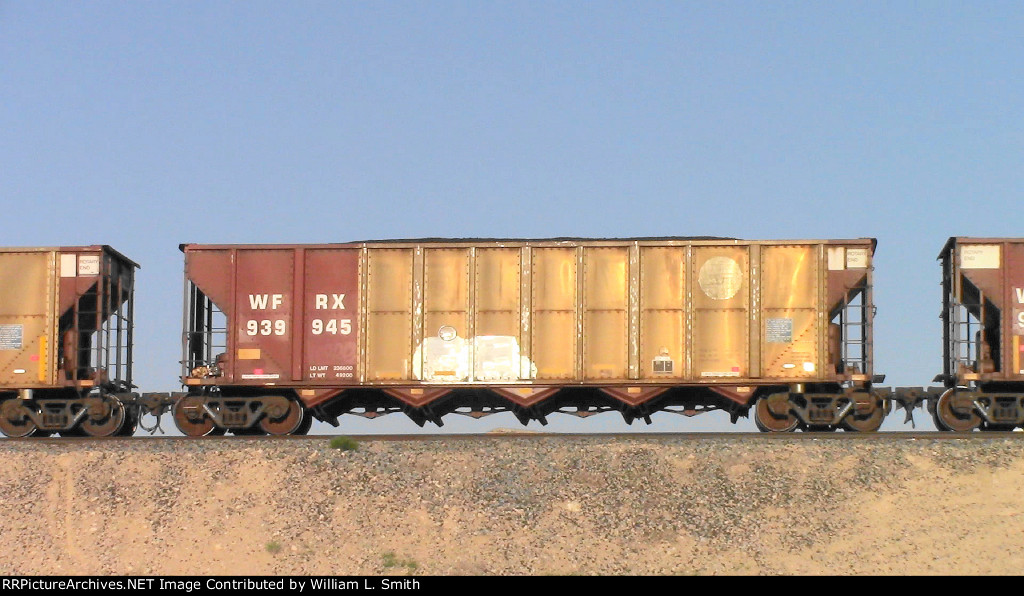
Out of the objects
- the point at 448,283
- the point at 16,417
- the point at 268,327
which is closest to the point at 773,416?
the point at 448,283

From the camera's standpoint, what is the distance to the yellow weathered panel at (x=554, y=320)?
2100 centimetres

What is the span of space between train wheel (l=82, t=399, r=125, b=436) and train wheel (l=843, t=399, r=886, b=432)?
12.5 m

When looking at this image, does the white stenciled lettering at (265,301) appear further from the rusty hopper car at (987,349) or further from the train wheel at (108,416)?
the rusty hopper car at (987,349)

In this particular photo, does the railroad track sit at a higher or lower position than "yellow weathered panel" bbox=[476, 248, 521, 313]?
lower

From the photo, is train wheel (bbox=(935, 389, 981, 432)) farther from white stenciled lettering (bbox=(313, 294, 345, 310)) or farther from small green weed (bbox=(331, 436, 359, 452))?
white stenciled lettering (bbox=(313, 294, 345, 310))

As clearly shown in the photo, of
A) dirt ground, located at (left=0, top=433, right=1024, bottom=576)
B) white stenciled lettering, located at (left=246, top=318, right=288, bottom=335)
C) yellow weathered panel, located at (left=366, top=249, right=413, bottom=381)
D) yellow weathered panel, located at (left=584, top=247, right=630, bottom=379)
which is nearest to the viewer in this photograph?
dirt ground, located at (left=0, top=433, right=1024, bottom=576)

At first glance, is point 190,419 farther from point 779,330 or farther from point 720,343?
point 779,330

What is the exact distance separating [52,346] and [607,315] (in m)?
9.70

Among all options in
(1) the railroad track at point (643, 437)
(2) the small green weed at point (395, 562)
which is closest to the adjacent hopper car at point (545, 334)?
(1) the railroad track at point (643, 437)

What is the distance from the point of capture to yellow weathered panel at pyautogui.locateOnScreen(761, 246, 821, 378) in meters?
20.9

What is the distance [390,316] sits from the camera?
21.3 metres

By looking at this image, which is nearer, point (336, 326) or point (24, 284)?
point (336, 326)

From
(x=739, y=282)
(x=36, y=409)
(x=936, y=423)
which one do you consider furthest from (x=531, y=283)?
(x=36, y=409)

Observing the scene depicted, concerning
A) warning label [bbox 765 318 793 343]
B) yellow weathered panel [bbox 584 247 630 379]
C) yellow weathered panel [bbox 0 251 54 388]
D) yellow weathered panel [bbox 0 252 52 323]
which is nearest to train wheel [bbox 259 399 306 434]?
yellow weathered panel [bbox 0 251 54 388]
